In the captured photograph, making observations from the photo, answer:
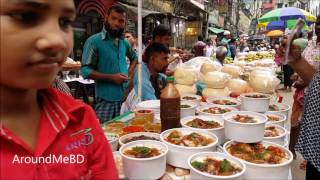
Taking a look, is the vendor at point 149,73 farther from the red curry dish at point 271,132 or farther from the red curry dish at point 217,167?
the red curry dish at point 217,167

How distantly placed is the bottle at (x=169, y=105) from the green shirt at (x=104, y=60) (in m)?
1.61

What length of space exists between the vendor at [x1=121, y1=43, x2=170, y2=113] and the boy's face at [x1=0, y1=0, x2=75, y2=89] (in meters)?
2.32

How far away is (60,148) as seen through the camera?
1.01m

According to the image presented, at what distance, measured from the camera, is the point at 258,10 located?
41.0m

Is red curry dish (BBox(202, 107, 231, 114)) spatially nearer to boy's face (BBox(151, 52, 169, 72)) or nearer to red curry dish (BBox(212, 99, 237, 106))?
red curry dish (BBox(212, 99, 237, 106))

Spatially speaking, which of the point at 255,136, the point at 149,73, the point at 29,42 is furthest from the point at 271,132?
the point at 29,42

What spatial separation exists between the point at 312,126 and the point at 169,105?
1.07 metres

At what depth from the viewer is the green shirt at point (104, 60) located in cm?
350

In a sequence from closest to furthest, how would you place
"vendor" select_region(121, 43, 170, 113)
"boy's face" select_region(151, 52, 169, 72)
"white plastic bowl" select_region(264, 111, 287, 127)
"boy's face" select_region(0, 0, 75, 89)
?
"boy's face" select_region(0, 0, 75, 89) < "white plastic bowl" select_region(264, 111, 287, 127) < "vendor" select_region(121, 43, 170, 113) < "boy's face" select_region(151, 52, 169, 72)

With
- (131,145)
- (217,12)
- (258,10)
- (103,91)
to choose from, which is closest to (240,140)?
(131,145)

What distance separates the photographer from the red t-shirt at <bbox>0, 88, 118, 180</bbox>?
907 mm

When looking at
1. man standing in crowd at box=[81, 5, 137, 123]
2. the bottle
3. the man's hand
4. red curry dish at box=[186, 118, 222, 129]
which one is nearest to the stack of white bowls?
red curry dish at box=[186, 118, 222, 129]

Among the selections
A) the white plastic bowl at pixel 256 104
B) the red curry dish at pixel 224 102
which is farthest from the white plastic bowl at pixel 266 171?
the red curry dish at pixel 224 102

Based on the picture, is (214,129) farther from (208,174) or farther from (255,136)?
(208,174)
